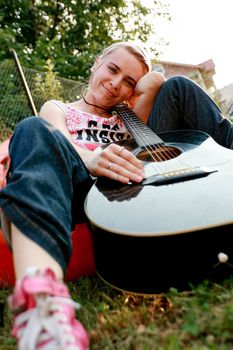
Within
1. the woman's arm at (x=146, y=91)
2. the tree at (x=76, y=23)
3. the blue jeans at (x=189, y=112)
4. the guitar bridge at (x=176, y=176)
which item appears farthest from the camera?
the tree at (x=76, y=23)

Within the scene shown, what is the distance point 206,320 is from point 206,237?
0.18 metres

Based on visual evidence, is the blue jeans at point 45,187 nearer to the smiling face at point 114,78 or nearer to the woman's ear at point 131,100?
the smiling face at point 114,78

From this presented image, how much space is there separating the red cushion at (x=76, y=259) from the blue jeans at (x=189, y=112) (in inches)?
29.6

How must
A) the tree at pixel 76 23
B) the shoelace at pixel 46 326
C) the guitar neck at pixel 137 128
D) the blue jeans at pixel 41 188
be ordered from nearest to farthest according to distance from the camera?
the shoelace at pixel 46 326 → the blue jeans at pixel 41 188 → the guitar neck at pixel 137 128 → the tree at pixel 76 23

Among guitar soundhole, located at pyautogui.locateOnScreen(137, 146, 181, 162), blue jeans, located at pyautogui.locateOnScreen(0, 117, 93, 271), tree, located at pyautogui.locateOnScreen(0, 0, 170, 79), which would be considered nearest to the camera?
blue jeans, located at pyautogui.locateOnScreen(0, 117, 93, 271)

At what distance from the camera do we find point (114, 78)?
1874 mm

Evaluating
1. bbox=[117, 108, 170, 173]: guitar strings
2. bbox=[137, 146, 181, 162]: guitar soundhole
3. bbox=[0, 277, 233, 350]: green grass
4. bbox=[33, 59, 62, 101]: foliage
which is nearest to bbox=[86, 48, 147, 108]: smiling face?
bbox=[117, 108, 170, 173]: guitar strings

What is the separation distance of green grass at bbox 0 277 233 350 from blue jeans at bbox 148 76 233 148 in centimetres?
96

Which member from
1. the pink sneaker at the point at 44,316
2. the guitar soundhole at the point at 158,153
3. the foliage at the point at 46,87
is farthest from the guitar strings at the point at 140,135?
the foliage at the point at 46,87

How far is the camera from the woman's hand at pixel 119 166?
1065 millimetres

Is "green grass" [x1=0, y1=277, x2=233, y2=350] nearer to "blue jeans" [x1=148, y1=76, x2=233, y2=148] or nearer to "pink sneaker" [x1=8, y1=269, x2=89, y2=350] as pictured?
"pink sneaker" [x1=8, y1=269, x2=89, y2=350]

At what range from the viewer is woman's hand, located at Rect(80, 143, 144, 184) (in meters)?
1.07

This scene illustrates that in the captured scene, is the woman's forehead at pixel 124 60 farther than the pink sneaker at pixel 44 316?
Yes

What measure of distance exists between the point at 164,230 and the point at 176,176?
275mm
